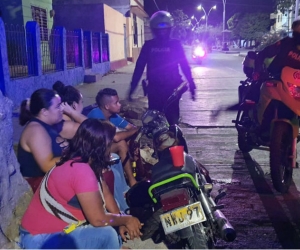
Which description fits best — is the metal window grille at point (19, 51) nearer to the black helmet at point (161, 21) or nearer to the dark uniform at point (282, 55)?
the black helmet at point (161, 21)

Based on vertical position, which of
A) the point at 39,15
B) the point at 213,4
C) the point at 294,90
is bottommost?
the point at 294,90

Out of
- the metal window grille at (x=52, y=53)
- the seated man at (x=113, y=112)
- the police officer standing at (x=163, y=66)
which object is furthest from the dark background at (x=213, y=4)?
the seated man at (x=113, y=112)

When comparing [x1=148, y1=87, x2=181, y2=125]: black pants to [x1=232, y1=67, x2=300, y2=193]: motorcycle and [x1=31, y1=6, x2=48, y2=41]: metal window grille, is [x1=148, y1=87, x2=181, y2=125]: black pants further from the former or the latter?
[x1=31, y1=6, x2=48, y2=41]: metal window grille

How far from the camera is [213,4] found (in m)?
74.8

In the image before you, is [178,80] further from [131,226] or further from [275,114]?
[131,226]

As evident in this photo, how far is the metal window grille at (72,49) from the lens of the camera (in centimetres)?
1406

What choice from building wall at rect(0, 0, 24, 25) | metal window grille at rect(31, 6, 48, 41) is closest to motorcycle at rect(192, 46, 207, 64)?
metal window grille at rect(31, 6, 48, 41)

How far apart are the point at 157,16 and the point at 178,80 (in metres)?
0.85

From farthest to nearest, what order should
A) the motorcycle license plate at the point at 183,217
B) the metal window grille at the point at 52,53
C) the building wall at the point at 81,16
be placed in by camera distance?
the building wall at the point at 81,16, the metal window grille at the point at 52,53, the motorcycle license plate at the point at 183,217

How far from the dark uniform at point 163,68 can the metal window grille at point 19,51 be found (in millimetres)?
5118

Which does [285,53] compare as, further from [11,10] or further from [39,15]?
[39,15]

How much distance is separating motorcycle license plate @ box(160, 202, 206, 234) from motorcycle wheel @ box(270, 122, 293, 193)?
76.9 inches

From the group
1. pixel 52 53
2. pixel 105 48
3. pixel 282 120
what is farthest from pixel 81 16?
pixel 282 120

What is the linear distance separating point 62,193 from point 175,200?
0.70 meters
